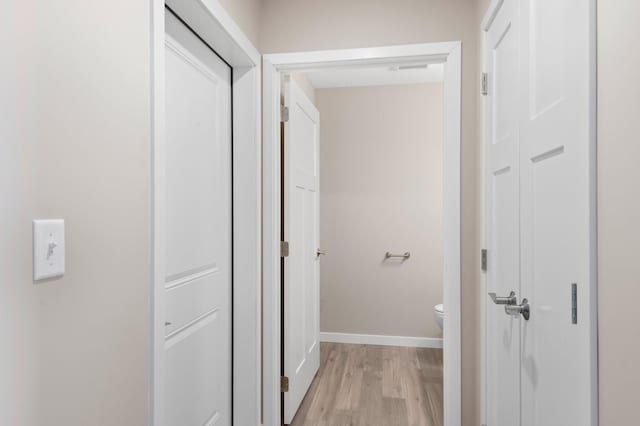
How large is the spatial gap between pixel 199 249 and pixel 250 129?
646mm

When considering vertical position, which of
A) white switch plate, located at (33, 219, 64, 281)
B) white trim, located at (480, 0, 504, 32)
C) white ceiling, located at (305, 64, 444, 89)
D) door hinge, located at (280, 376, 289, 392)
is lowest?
door hinge, located at (280, 376, 289, 392)

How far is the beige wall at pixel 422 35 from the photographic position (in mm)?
1802

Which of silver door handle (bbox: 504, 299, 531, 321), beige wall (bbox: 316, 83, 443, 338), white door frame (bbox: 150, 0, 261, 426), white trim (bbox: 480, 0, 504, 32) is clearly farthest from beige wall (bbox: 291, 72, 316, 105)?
silver door handle (bbox: 504, 299, 531, 321)

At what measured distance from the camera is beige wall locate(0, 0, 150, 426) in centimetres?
66

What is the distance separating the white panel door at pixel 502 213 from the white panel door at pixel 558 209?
80mm

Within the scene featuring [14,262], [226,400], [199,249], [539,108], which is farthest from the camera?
[226,400]

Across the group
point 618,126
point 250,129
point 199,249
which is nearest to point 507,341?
A: point 618,126

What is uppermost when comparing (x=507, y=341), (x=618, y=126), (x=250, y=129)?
(x=250, y=129)

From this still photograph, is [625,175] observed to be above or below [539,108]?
below

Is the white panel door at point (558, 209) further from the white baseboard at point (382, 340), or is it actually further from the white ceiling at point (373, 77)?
the white baseboard at point (382, 340)

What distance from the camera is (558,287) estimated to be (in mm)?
944

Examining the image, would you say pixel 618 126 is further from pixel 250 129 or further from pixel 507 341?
pixel 250 129

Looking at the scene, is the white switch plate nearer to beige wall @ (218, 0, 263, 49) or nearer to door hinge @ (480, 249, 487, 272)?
beige wall @ (218, 0, 263, 49)

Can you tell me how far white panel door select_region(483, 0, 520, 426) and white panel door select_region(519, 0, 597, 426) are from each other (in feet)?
0.26
